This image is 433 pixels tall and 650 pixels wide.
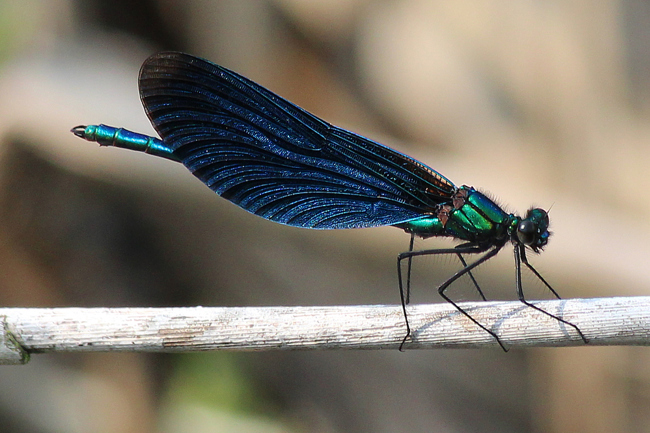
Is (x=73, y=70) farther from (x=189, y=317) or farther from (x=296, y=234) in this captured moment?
(x=189, y=317)

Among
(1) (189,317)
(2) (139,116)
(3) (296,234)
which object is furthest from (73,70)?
(1) (189,317)

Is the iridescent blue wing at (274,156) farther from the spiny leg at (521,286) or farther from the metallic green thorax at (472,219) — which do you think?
the spiny leg at (521,286)

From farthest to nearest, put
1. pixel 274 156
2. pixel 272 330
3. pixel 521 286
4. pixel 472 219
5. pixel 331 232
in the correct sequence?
pixel 331 232 → pixel 472 219 → pixel 274 156 → pixel 521 286 → pixel 272 330

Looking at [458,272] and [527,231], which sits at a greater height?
[527,231]

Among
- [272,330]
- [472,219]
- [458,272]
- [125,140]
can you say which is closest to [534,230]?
[472,219]

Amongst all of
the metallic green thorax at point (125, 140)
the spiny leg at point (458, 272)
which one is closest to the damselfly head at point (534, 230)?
the spiny leg at point (458, 272)

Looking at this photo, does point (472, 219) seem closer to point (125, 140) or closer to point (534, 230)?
point (534, 230)

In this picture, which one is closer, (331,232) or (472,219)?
(472,219)

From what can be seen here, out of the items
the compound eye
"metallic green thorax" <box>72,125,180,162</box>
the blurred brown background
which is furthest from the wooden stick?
the blurred brown background
